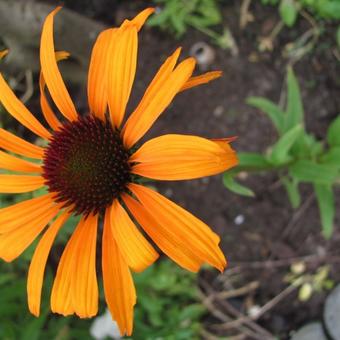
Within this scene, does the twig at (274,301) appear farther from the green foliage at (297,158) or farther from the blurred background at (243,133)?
the green foliage at (297,158)

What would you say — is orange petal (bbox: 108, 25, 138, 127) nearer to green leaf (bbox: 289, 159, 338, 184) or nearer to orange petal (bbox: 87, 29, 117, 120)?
orange petal (bbox: 87, 29, 117, 120)

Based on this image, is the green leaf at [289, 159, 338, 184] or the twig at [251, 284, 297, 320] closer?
the green leaf at [289, 159, 338, 184]

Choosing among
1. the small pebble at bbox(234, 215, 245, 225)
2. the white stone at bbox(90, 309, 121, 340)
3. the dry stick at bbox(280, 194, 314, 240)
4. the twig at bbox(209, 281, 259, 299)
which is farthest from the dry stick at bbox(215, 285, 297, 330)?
the white stone at bbox(90, 309, 121, 340)

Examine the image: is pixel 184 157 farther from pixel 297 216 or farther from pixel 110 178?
pixel 297 216

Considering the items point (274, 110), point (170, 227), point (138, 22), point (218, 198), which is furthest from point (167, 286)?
point (138, 22)

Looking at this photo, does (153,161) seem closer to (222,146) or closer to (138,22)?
(222,146)

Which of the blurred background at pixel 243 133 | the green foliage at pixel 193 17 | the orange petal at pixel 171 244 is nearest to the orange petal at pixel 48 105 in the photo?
the orange petal at pixel 171 244
